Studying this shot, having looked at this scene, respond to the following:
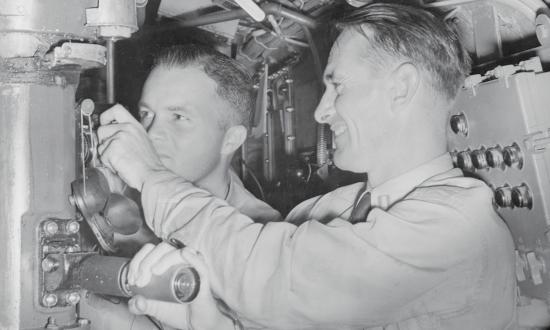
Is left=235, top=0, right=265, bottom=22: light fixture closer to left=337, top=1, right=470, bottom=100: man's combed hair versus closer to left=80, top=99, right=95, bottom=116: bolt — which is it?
left=337, top=1, right=470, bottom=100: man's combed hair

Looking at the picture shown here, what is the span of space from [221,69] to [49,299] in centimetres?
145

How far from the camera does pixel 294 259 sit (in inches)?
43.5

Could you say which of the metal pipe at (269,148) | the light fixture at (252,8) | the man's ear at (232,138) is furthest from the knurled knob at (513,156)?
the metal pipe at (269,148)

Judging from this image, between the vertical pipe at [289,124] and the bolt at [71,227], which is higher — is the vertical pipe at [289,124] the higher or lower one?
the higher one

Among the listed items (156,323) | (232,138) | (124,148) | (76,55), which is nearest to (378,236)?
(124,148)

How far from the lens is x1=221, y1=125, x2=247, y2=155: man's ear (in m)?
2.32

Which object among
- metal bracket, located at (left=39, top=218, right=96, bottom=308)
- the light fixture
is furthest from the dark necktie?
metal bracket, located at (left=39, top=218, right=96, bottom=308)

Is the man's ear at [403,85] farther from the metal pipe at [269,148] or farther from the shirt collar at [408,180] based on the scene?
the metal pipe at [269,148]

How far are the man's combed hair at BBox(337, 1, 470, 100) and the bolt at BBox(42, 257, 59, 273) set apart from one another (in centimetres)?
97

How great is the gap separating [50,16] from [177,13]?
1608 millimetres

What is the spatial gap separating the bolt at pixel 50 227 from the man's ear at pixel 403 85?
0.90 meters

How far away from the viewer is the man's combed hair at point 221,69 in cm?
224

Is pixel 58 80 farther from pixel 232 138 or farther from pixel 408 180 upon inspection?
pixel 232 138

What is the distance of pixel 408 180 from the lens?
1426 millimetres
